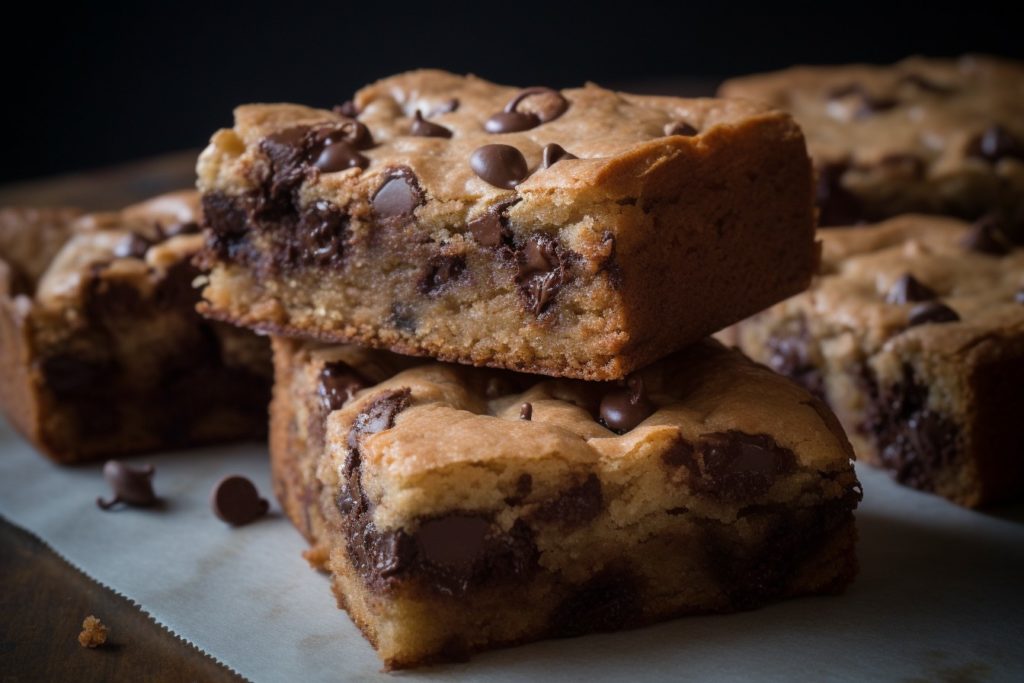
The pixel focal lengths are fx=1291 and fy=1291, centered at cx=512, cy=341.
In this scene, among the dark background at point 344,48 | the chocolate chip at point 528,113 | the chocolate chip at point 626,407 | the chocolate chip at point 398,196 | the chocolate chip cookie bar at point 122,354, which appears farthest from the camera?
the dark background at point 344,48

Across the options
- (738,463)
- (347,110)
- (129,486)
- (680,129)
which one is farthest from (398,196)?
(129,486)

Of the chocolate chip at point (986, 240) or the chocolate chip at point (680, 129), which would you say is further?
the chocolate chip at point (986, 240)

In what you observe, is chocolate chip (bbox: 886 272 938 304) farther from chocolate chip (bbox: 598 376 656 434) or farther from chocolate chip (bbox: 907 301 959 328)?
chocolate chip (bbox: 598 376 656 434)

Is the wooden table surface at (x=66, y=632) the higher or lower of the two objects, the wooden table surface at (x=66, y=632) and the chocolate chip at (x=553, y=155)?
the lower

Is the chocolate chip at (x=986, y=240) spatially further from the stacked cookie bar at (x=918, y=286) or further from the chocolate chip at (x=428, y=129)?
the chocolate chip at (x=428, y=129)

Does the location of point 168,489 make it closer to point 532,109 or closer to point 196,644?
point 196,644

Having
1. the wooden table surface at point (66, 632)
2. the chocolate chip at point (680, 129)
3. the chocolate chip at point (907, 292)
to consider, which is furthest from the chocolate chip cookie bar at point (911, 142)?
the wooden table surface at point (66, 632)

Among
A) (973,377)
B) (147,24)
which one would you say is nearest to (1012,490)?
(973,377)
